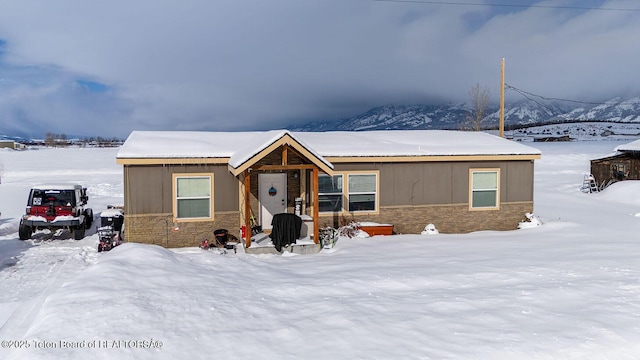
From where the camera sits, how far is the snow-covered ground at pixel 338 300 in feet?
23.2

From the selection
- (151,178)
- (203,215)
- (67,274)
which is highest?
(151,178)

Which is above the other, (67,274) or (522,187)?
(522,187)

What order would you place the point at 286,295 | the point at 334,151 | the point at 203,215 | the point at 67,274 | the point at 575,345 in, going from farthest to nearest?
the point at 334,151 < the point at 203,215 < the point at 67,274 < the point at 286,295 < the point at 575,345

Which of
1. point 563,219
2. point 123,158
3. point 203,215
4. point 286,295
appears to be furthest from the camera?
point 563,219

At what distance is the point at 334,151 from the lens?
16.0 meters

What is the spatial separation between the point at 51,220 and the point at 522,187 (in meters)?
16.6

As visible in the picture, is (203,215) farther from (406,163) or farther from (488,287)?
(488,287)

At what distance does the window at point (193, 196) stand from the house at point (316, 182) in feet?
0.10

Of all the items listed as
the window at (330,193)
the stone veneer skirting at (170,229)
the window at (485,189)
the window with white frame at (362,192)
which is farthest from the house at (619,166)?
the stone veneer skirting at (170,229)

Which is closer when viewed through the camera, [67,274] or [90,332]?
[90,332]

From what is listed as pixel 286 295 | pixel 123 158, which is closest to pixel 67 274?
pixel 123 158

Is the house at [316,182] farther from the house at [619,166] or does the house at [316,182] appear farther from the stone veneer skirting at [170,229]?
the house at [619,166]

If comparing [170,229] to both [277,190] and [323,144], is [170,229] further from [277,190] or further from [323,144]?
[323,144]

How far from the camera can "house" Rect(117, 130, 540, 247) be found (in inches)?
561
